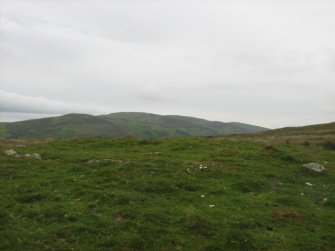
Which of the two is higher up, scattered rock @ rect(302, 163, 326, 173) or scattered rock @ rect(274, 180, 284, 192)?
scattered rock @ rect(302, 163, 326, 173)

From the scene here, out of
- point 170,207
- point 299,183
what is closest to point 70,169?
point 170,207

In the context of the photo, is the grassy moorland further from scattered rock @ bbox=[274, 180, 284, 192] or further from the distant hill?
the distant hill

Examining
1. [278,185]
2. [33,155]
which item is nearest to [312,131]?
[278,185]

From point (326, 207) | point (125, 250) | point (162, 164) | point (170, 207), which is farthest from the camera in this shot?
point (162, 164)

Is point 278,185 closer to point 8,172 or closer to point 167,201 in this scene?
point 167,201

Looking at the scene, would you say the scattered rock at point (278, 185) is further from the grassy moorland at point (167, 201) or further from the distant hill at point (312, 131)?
the distant hill at point (312, 131)

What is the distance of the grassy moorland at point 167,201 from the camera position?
63.4ft

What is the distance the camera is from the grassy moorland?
19312 millimetres

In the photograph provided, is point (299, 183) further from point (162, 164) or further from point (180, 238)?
point (180, 238)

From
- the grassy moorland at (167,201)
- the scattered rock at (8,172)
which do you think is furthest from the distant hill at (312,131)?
the scattered rock at (8,172)

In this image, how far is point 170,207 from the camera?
23922 mm

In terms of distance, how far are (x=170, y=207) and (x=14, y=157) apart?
1889cm

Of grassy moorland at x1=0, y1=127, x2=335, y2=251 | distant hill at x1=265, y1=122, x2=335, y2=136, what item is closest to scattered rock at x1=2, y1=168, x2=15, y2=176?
grassy moorland at x1=0, y1=127, x2=335, y2=251

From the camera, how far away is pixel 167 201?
2503 cm
